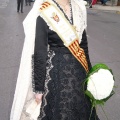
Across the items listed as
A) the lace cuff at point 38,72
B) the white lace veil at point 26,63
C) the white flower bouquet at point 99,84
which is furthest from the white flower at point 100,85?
the white lace veil at point 26,63

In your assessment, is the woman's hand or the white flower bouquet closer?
the white flower bouquet

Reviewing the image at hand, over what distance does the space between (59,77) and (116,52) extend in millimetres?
6030

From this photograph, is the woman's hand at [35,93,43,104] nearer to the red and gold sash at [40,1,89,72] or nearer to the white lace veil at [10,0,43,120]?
the white lace veil at [10,0,43,120]

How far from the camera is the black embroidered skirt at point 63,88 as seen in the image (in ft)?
8.59

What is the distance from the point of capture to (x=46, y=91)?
2670mm

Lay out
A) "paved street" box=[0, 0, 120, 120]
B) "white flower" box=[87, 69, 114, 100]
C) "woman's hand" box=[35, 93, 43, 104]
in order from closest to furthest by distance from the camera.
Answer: "white flower" box=[87, 69, 114, 100], "woman's hand" box=[35, 93, 43, 104], "paved street" box=[0, 0, 120, 120]

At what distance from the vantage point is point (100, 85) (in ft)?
8.09

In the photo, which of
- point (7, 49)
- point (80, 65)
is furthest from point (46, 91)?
point (7, 49)

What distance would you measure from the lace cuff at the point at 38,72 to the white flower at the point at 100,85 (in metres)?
0.37

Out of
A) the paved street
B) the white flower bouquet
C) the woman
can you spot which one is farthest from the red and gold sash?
the paved street

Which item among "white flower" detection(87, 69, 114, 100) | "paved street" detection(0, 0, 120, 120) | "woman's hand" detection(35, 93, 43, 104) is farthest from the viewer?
"paved street" detection(0, 0, 120, 120)

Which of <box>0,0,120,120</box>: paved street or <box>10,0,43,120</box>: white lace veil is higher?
<box>10,0,43,120</box>: white lace veil

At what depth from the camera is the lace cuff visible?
250 cm

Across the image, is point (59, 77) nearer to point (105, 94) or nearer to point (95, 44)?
point (105, 94)
